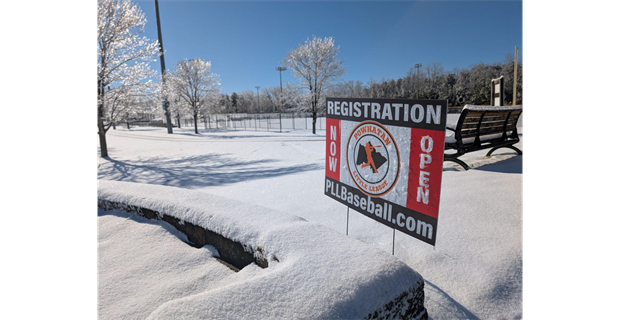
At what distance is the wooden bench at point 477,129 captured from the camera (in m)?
5.29

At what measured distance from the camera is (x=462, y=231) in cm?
305

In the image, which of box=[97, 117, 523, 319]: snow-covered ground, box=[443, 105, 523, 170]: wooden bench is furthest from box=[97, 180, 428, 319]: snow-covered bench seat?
box=[443, 105, 523, 170]: wooden bench

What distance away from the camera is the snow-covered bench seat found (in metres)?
1.37


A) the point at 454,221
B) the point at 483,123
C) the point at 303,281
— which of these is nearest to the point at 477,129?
the point at 483,123

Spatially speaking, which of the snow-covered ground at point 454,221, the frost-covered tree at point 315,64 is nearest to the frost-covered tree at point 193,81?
the frost-covered tree at point 315,64

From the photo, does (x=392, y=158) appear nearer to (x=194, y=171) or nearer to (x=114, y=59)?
(x=194, y=171)

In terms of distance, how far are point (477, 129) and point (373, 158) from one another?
418cm

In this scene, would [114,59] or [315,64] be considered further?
[315,64]

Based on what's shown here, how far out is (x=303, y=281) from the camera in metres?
1.56
